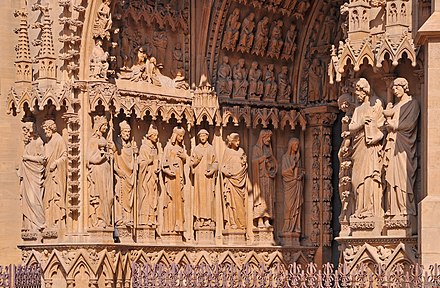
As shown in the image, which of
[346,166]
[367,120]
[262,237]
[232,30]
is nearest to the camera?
[367,120]

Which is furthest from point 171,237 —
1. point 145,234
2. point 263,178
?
point 263,178

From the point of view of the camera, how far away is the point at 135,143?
88.0 ft

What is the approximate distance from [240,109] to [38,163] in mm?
3977

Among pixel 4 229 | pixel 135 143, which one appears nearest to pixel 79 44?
pixel 135 143

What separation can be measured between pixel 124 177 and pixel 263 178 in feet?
9.12

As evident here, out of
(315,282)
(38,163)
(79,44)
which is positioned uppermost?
(79,44)

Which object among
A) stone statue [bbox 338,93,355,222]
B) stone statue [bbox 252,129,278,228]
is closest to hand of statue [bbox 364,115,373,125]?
stone statue [bbox 338,93,355,222]

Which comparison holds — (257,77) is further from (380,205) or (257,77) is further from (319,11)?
(380,205)

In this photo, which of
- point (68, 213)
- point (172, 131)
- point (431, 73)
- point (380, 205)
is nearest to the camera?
point (431, 73)

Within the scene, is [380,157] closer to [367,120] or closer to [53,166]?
[367,120]

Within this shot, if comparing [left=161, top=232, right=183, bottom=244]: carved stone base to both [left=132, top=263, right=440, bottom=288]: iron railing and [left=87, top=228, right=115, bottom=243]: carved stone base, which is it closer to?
[left=132, top=263, right=440, bottom=288]: iron railing

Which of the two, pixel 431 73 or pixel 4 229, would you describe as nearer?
pixel 431 73

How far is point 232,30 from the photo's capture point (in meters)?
27.4

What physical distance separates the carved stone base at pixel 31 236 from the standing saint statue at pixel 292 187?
4.70 meters
